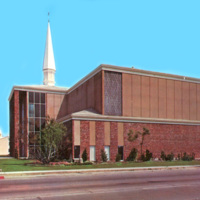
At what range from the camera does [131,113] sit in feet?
132

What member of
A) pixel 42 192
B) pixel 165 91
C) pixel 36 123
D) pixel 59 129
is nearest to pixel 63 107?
pixel 36 123

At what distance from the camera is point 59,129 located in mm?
30828

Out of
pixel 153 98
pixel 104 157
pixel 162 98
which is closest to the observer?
pixel 104 157

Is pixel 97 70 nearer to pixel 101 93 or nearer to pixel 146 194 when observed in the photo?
pixel 101 93

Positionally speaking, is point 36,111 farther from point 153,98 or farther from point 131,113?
point 153,98

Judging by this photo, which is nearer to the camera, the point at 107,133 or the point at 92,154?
the point at 92,154

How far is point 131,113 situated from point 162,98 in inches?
221

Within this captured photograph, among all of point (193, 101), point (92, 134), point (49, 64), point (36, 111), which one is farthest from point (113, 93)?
point (49, 64)

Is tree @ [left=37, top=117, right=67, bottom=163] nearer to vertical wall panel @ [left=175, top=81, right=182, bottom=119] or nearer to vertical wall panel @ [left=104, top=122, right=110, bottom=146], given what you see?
vertical wall panel @ [left=104, top=122, right=110, bottom=146]

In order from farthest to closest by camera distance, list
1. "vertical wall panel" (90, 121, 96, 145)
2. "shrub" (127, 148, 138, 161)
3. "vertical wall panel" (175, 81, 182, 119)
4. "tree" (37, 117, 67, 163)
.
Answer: "vertical wall panel" (175, 81, 182, 119)
"vertical wall panel" (90, 121, 96, 145)
"shrub" (127, 148, 138, 161)
"tree" (37, 117, 67, 163)

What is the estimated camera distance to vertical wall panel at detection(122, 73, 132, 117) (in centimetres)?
3984

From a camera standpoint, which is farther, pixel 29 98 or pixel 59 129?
pixel 29 98

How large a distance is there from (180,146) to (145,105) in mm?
7288

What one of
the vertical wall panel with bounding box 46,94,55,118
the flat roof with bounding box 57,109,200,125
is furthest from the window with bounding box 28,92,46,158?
the flat roof with bounding box 57,109,200,125
